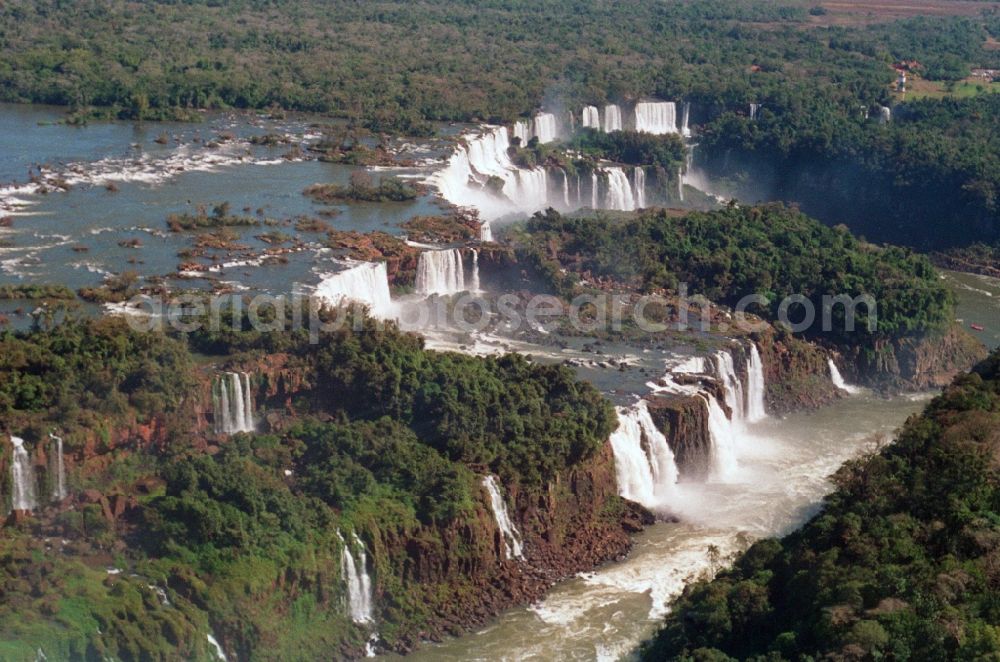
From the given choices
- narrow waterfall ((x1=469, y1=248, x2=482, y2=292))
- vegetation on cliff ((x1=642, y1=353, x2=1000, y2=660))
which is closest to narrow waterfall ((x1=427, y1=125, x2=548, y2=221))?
narrow waterfall ((x1=469, y1=248, x2=482, y2=292))

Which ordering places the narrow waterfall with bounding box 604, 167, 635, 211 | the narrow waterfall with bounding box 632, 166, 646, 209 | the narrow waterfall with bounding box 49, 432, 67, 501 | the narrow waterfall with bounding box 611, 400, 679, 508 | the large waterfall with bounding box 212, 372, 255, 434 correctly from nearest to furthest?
the narrow waterfall with bounding box 49, 432, 67, 501
the large waterfall with bounding box 212, 372, 255, 434
the narrow waterfall with bounding box 611, 400, 679, 508
the narrow waterfall with bounding box 604, 167, 635, 211
the narrow waterfall with bounding box 632, 166, 646, 209

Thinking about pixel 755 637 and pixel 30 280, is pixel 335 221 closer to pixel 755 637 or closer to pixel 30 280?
pixel 30 280

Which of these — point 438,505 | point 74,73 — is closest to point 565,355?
point 438,505

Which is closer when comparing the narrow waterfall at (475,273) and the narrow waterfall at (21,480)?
the narrow waterfall at (21,480)

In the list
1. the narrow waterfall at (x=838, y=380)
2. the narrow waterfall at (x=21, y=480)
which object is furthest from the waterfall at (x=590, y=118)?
the narrow waterfall at (x=21, y=480)

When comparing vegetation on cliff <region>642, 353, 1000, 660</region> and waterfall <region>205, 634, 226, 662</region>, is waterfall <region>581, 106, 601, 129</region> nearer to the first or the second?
vegetation on cliff <region>642, 353, 1000, 660</region>

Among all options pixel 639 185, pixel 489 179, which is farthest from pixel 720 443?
pixel 639 185

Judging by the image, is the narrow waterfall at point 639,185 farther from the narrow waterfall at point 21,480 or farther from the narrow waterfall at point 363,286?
the narrow waterfall at point 21,480
